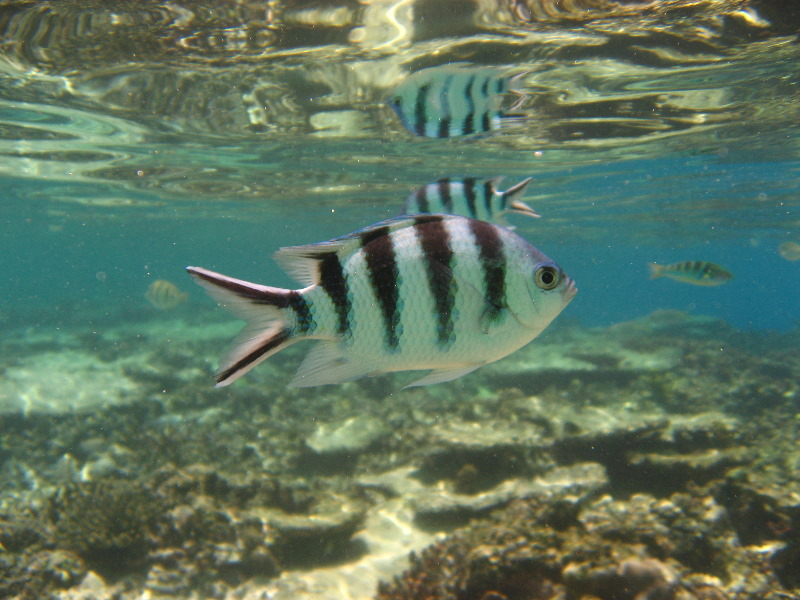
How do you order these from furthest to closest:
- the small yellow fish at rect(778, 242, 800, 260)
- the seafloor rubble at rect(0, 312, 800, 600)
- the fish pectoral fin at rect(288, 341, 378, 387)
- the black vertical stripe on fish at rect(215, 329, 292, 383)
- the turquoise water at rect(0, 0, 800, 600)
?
the small yellow fish at rect(778, 242, 800, 260) < the turquoise water at rect(0, 0, 800, 600) < the seafloor rubble at rect(0, 312, 800, 600) < the fish pectoral fin at rect(288, 341, 378, 387) < the black vertical stripe on fish at rect(215, 329, 292, 383)

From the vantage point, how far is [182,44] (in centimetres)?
887

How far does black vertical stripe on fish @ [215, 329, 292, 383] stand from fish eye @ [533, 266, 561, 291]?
3.28 ft

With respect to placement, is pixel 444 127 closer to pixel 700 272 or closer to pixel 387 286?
pixel 387 286

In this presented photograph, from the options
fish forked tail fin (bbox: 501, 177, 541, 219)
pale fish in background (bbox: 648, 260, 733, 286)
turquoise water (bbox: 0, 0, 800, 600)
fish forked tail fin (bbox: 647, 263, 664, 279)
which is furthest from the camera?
fish forked tail fin (bbox: 647, 263, 664, 279)

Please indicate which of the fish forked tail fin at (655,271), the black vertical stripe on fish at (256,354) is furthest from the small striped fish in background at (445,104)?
the fish forked tail fin at (655,271)

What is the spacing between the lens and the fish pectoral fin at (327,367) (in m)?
1.96

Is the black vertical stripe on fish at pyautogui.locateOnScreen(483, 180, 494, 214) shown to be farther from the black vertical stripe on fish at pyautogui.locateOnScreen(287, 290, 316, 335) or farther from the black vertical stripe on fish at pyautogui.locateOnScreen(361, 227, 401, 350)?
the black vertical stripe on fish at pyautogui.locateOnScreen(287, 290, 316, 335)

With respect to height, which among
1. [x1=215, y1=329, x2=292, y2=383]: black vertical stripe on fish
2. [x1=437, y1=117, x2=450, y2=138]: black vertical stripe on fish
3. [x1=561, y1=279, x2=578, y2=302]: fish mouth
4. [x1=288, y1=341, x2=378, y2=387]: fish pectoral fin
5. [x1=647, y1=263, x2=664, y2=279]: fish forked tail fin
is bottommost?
[x1=647, y1=263, x2=664, y2=279]: fish forked tail fin

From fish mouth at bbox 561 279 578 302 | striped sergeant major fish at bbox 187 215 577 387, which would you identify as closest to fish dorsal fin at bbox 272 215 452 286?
striped sergeant major fish at bbox 187 215 577 387

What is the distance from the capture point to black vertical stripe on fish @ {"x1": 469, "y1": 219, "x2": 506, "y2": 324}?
1.86m

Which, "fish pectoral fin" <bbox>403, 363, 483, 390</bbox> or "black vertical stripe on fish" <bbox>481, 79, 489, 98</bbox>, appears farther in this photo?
"black vertical stripe on fish" <bbox>481, 79, 489, 98</bbox>

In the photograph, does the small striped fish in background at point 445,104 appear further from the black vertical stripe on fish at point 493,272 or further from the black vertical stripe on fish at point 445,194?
the black vertical stripe on fish at point 493,272

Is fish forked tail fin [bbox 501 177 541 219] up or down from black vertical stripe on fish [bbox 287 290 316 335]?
up

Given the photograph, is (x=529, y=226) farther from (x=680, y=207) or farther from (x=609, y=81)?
(x=609, y=81)
